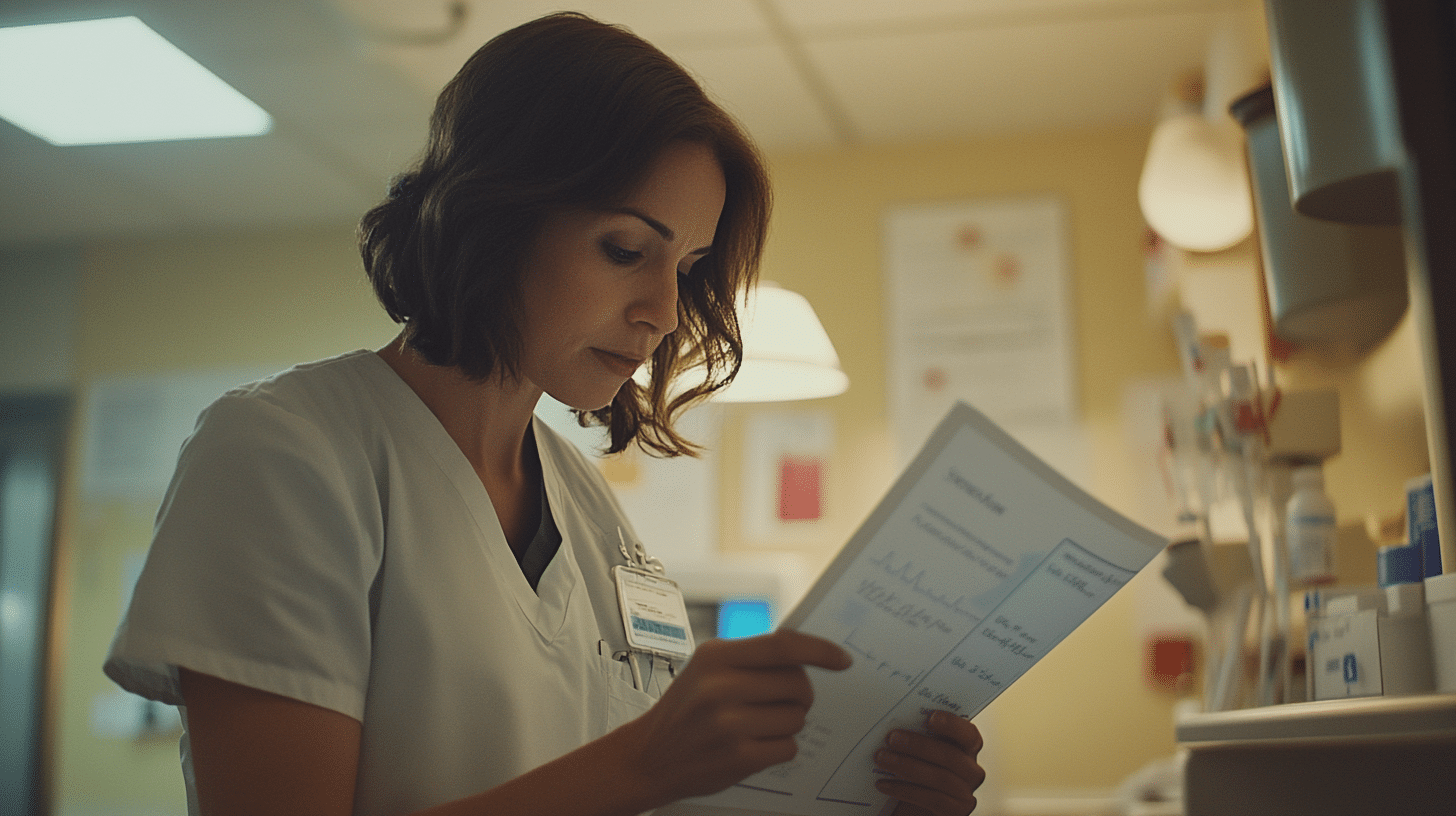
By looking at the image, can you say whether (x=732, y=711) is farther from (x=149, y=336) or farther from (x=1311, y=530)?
(x=149, y=336)

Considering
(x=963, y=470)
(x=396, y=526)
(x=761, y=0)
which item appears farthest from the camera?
(x=761, y=0)

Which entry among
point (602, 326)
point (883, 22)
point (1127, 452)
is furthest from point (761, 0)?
point (602, 326)

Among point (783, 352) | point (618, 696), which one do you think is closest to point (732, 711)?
point (618, 696)

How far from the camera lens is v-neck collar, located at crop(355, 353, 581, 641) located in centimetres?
96

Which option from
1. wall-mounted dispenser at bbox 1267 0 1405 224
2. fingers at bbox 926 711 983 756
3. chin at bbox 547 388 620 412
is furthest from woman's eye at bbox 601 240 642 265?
wall-mounted dispenser at bbox 1267 0 1405 224

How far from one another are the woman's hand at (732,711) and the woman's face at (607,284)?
378 millimetres

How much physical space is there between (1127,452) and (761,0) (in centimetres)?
147

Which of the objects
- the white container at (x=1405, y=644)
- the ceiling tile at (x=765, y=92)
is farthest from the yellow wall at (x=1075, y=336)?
the white container at (x=1405, y=644)

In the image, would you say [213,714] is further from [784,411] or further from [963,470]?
[784,411]

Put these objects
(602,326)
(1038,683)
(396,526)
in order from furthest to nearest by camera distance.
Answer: (1038,683) < (602,326) < (396,526)

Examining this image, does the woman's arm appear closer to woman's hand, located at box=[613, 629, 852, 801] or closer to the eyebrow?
woman's hand, located at box=[613, 629, 852, 801]

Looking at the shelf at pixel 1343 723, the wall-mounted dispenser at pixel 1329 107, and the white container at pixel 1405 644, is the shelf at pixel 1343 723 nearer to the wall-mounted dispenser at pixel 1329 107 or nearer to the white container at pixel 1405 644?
the white container at pixel 1405 644

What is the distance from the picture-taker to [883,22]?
2.61 metres

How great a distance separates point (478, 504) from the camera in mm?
978
